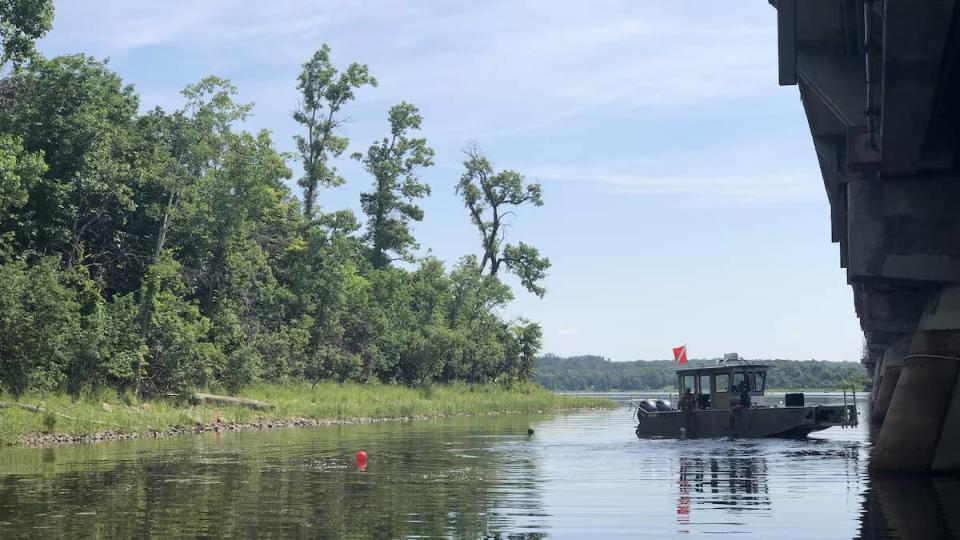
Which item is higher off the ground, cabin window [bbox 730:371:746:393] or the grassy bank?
cabin window [bbox 730:371:746:393]

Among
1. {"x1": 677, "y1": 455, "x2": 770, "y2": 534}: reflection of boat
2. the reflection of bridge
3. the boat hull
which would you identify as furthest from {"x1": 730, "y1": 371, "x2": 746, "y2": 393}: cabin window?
the reflection of bridge

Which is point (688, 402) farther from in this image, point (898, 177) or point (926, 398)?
point (898, 177)

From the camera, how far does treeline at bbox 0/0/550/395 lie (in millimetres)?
43062

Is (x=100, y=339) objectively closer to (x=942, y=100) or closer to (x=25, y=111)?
(x=25, y=111)

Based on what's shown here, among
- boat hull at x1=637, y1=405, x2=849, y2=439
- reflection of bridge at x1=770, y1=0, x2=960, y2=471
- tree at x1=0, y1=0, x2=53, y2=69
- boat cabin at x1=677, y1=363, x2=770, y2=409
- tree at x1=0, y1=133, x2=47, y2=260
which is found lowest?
boat hull at x1=637, y1=405, x2=849, y2=439

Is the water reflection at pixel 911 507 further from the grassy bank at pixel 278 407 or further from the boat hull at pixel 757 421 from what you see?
the grassy bank at pixel 278 407

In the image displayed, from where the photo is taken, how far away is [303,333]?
2709 inches

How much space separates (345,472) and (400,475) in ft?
5.10

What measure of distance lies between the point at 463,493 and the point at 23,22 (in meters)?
30.4

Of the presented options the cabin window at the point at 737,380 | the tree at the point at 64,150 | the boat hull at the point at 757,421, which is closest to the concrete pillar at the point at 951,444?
the boat hull at the point at 757,421

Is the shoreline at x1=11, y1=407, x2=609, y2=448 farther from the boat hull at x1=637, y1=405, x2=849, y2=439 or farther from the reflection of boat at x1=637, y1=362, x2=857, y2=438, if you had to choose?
the boat hull at x1=637, y1=405, x2=849, y2=439

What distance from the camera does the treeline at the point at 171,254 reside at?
43062 mm

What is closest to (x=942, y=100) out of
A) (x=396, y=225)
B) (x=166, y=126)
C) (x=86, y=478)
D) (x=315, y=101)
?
(x=86, y=478)

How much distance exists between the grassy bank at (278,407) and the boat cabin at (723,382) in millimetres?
21386
